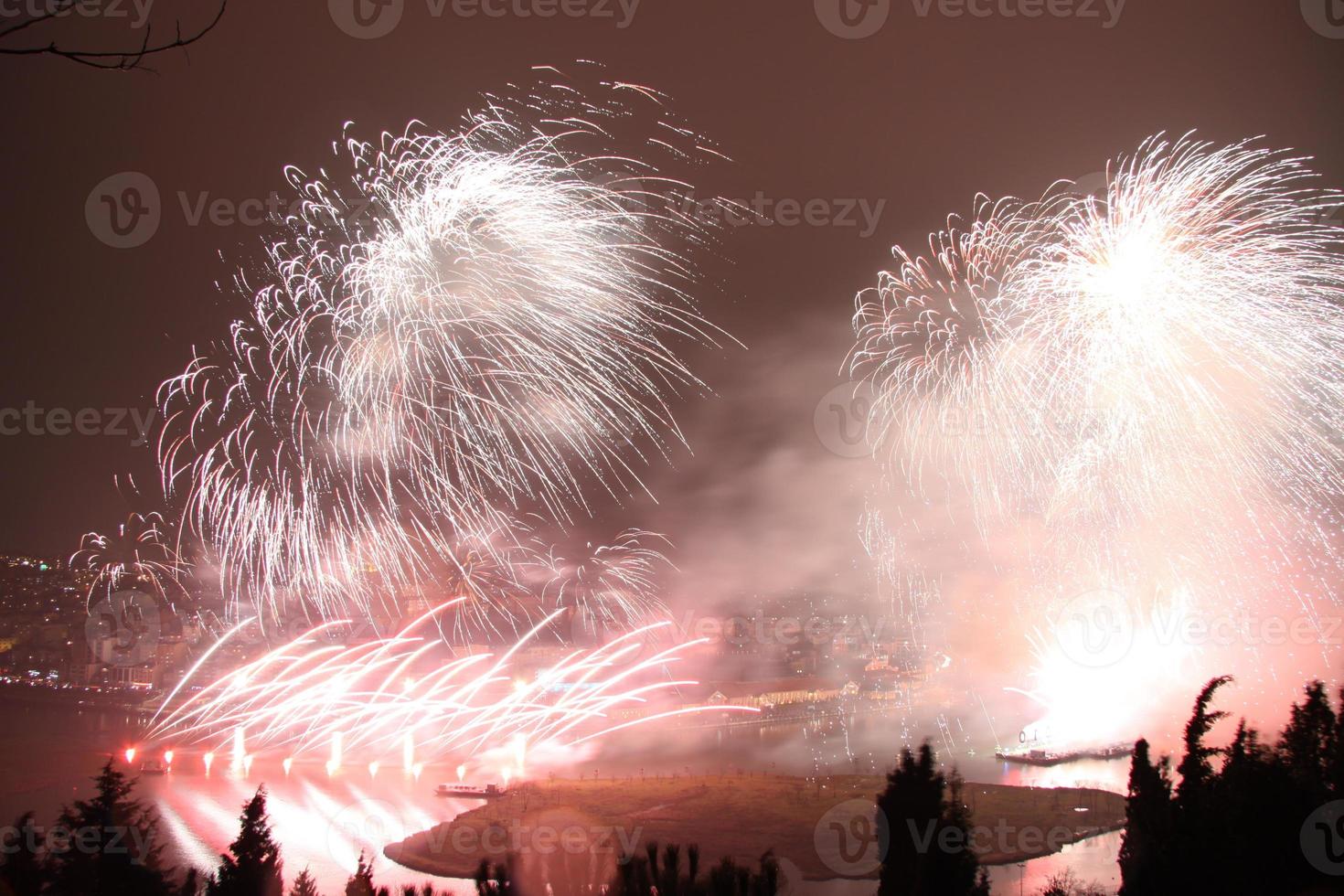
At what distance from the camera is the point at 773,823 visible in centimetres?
2408

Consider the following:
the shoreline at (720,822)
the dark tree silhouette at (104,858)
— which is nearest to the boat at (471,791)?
the shoreline at (720,822)

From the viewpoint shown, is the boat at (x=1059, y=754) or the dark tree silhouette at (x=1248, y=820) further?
the boat at (x=1059, y=754)

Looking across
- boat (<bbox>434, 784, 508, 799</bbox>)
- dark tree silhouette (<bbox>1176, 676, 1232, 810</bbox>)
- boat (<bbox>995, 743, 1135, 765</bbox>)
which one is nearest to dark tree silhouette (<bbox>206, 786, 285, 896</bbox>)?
dark tree silhouette (<bbox>1176, 676, 1232, 810</bbox>)

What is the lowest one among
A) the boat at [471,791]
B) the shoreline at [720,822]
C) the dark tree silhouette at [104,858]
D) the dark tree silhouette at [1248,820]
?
the shoreline at [720,822]

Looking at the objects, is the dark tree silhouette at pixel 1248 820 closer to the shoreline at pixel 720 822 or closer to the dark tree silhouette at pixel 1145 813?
the dark tree silhouette at pixel 1145 813

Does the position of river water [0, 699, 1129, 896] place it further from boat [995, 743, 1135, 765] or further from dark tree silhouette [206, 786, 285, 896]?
dark tree silhouette [206, 786, 285, 896]

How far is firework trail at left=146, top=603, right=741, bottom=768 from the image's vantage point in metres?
34.9

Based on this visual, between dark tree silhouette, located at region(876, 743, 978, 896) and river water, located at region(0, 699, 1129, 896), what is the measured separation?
11654mm

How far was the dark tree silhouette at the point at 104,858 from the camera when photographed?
12.8 meters

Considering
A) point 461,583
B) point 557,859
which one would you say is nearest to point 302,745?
point 461,583

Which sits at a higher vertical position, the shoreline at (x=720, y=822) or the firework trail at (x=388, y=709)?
the firework trail at (x=388, y=709)

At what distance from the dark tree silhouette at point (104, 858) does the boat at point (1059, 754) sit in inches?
1336

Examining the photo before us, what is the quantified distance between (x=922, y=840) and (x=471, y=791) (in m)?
23.2

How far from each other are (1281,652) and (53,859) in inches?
1898
